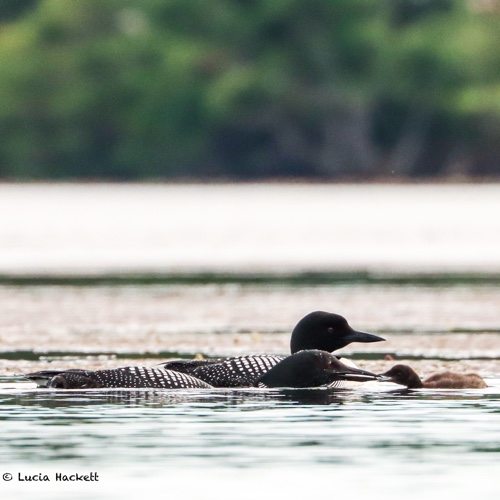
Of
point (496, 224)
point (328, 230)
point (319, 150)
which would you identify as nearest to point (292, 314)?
point (328, 230)

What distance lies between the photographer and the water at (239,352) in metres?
9.30

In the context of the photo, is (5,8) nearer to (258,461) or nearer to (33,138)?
(33,138)

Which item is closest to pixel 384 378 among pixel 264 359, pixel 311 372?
pixel 311 372

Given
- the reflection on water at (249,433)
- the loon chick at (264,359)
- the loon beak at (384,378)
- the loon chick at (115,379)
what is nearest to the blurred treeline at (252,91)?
the loon chick at (264,359)

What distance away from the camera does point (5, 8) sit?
9100cm

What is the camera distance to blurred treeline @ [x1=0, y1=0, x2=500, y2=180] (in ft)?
253

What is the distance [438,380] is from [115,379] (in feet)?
6.57

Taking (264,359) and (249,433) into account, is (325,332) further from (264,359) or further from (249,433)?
(249,433)

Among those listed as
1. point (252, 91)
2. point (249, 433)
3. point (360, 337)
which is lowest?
point (249, 433)

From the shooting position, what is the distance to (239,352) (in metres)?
15.0

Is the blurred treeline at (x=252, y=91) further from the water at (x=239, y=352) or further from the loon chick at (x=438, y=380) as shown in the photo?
the loon chick at (x=438, y=380)

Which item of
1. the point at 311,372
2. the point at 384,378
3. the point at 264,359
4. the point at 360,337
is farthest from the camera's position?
the point at 360,337

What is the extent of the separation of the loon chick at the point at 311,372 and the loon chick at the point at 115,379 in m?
0.58

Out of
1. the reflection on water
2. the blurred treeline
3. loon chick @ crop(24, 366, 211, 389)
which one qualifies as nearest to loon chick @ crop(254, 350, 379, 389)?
the reflection on water
